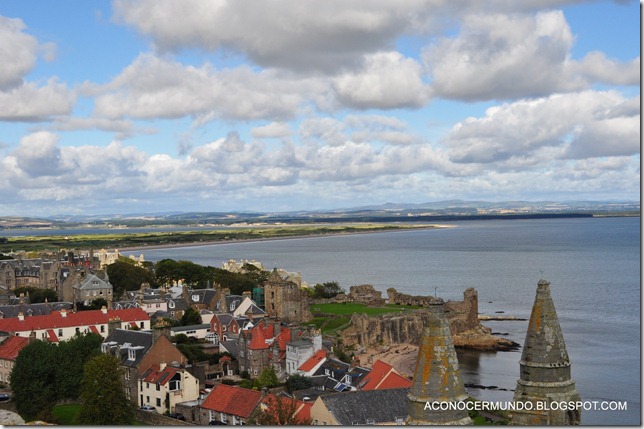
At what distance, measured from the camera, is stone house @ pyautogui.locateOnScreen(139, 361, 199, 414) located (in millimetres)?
33594

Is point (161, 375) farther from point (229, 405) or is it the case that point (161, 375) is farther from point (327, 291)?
point (327, 291)

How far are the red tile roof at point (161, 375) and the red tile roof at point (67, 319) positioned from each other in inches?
600

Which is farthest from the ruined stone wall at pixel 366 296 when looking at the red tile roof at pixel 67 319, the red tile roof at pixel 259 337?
the red tile roof at pixel 259 337

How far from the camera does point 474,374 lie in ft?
167

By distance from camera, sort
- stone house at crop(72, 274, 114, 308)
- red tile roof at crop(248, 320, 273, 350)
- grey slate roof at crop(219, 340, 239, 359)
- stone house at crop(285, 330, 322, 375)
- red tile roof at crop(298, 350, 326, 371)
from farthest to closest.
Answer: stone house at crop(72, 274, 114, 308) < grey slate roof at crop(219, 340, 239, 359) < red tile roof at crop(248, 320, 273, 350) < stone house at crop(285, 330, 322, 375) < red tile roof at crop(298, 350, 326, 371)

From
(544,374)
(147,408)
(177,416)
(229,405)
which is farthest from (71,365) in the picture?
(544,374)

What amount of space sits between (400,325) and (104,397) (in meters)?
38.0

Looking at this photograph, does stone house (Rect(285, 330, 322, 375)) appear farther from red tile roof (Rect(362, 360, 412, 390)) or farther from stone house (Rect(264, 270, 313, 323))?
stone house (Rect(264, 270, 313, 323))

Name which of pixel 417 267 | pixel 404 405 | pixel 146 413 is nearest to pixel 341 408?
pixel 404 405

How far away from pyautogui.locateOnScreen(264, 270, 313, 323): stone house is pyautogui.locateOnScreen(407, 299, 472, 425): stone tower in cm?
4647

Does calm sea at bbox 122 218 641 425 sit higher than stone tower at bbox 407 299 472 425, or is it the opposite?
stone tower at bbox 407 299 472 425

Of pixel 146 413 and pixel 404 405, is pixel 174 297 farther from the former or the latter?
pixel 404 405

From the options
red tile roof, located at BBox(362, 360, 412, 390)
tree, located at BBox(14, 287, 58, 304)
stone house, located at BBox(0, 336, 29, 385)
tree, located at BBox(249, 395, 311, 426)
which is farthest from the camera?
tree, located at BBox(14, 287, 58, 304)

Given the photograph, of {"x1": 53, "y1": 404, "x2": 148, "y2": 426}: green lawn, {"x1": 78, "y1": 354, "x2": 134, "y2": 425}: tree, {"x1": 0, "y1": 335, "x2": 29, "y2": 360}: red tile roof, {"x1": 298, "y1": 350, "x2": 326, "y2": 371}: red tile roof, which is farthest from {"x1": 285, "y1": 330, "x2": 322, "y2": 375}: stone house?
{"x1": 0, "y1": 335, "x2": 29, "y2": 360}: red tile roof
